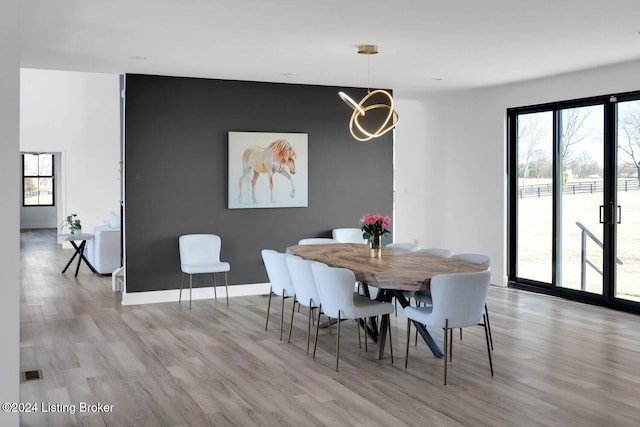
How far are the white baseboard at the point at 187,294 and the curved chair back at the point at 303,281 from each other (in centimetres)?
260

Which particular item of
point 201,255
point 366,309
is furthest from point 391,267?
point 201,255

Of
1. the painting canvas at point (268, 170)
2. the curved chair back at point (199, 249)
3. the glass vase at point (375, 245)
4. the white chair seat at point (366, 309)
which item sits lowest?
the white chair seat at point (366, 309)

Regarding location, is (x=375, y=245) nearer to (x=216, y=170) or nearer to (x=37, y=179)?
(x=216, y=170)

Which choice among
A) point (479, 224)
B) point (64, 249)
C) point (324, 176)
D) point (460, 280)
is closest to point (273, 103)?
point (324, 176)

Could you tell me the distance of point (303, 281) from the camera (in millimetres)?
5312

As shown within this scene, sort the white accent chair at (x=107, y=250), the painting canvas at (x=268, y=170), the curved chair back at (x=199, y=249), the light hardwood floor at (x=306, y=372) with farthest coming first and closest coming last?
the white accent chair at (x=107, y=250) < the painting canvas at (x=268, y=170) < the curved chair back at (x=199, y=249) < the light hardwood floor at (x=306, y=372)

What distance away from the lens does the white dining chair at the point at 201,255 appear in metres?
7.30

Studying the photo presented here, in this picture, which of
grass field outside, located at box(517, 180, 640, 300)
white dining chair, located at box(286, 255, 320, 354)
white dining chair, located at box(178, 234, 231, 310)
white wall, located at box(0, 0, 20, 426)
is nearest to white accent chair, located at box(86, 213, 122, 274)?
white dining chair, located at box(178, 234, 231, 310)

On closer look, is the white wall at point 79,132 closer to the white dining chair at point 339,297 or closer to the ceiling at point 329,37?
the ceiling at point 329,37

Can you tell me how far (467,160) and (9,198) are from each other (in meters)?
6.98

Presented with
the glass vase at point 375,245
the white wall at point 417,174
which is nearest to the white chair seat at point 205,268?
the glass vase at point 375,245

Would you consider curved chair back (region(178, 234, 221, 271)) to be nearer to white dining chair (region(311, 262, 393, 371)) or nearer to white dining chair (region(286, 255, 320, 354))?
white dining chair (region(286, 255, 320, 354))

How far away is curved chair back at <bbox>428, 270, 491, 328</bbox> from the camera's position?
14.5 ft

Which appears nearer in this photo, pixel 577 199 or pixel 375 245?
pixel 375 245
